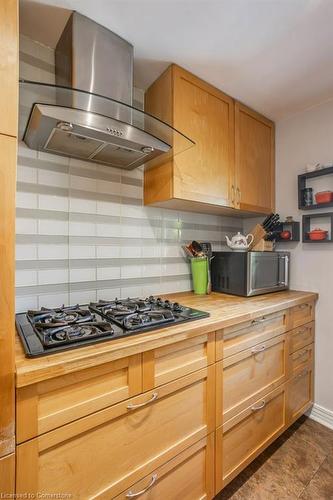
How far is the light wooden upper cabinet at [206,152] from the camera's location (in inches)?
54.9

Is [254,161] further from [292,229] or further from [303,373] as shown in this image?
[303,373]

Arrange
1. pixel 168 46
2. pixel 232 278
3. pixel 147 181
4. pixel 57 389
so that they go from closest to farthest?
pixel 57 389 < pixel 168 46 < pixel 147 181 < pixel 232 278

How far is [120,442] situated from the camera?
2.81 ft

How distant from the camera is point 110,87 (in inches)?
45.8

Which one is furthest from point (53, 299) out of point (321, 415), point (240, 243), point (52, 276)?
point (321, 415)

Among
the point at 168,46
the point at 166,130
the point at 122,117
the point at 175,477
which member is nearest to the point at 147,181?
the point at 166,130

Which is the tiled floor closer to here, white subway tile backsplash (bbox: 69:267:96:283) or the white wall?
the white wall

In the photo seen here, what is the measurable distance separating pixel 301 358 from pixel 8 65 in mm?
2061

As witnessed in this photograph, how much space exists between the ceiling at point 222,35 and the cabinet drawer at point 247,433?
6.04 ft

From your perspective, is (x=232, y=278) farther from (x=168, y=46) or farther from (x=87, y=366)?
(x=168, y=46)

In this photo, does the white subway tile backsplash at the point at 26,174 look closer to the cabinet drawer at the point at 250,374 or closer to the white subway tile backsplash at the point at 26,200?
the white subway tile backsplash at the point at 26,200

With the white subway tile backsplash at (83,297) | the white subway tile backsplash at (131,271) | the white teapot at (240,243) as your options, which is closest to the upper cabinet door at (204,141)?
the white teapot at (240,243)

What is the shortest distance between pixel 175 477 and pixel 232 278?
108 centimetres

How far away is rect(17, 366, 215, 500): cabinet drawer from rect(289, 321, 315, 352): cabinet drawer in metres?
0.78
